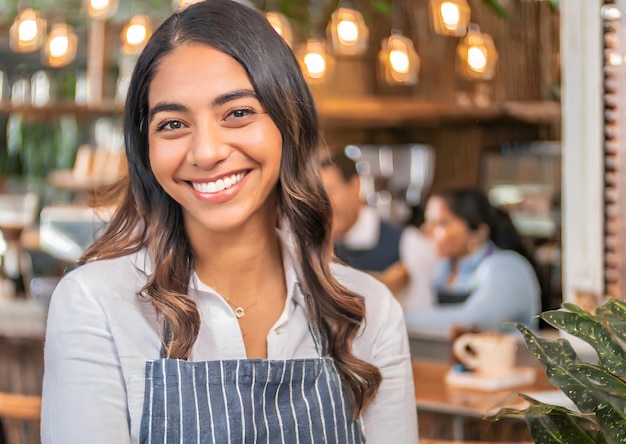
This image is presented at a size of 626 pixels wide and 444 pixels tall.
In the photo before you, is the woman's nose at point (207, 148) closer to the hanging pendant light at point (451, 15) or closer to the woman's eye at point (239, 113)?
the woman's eye at point (239, 113)

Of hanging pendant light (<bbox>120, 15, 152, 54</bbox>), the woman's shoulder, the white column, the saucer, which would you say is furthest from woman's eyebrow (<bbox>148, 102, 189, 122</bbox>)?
hanging pendant light (<bbox>120, 15, 152, 54</bbox>)

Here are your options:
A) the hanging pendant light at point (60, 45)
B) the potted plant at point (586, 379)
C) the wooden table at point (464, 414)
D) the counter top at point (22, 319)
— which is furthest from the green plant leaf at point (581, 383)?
the hanging pendant light at point (60, 45)

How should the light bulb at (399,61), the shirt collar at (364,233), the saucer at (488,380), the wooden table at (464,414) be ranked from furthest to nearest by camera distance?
the shirt collar at (364,233), the light bulb at (399,61), the saucer at (488,380), the wooden table at (464,414)

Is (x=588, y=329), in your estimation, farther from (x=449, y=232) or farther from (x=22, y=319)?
(x=449, y=232)

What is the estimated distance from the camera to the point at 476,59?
15.0 ft

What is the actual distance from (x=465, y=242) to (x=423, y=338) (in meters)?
1.23

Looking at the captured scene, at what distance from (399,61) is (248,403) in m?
3.18

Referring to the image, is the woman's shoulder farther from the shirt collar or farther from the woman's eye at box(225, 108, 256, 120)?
the shirt collar

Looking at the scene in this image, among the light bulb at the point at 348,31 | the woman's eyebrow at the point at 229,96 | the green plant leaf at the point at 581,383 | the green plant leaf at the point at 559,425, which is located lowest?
the green plant leaf at the point at 559,425

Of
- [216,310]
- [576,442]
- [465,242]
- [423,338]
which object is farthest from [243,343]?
[465,242]

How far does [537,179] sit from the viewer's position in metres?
7.09

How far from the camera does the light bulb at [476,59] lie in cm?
457

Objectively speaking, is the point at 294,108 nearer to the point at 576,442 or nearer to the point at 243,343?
the point at 243,343

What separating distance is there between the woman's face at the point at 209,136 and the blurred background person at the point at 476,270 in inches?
109
